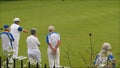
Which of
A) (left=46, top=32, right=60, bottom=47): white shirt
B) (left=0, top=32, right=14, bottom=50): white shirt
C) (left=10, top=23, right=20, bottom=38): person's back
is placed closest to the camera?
(left=46, top=32, right=60, bottom=47): white shirt

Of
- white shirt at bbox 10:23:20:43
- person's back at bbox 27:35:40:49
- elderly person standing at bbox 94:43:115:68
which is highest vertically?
white shirt at bbox 10:23:20:43

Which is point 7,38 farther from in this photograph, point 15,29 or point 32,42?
point 15,29

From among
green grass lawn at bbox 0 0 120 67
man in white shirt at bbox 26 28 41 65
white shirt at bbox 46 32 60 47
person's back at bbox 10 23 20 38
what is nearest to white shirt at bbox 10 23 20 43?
person's back at bbox 10 23 20 38

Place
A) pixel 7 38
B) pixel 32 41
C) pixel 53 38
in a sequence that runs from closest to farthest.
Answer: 1. pixel 53 38
2. pixel 32 41
3. pixel 7 38

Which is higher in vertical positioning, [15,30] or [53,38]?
[15,30]

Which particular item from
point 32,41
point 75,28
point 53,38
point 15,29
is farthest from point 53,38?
point 75,28

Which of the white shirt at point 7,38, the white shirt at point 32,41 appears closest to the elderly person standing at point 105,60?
the white shirt at point 32,41

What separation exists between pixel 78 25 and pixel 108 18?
14.7 feet

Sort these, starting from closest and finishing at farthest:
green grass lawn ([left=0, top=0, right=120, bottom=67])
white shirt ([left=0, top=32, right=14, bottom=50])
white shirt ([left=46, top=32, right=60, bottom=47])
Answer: white shirt ([left=46, top=32, right=60, bottom=47])
white shirt ([left=0, top=32, right=14, bottom=50])
green grass lawn ([left=0, top=0, right=120, bottom=67])

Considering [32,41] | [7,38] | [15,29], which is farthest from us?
[15,29]

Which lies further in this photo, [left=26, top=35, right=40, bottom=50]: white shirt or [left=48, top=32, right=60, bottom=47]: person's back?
[left=26, top=35, right=40, bottom=50]: white shirt

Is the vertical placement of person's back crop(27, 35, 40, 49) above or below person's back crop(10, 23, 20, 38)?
below

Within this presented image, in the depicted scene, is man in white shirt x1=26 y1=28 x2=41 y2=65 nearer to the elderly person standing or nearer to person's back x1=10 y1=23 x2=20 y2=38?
person's back x1=10 y1=23 x2=20 y2=38

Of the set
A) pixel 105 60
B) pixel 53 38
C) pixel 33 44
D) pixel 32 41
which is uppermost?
pixel 53 38
